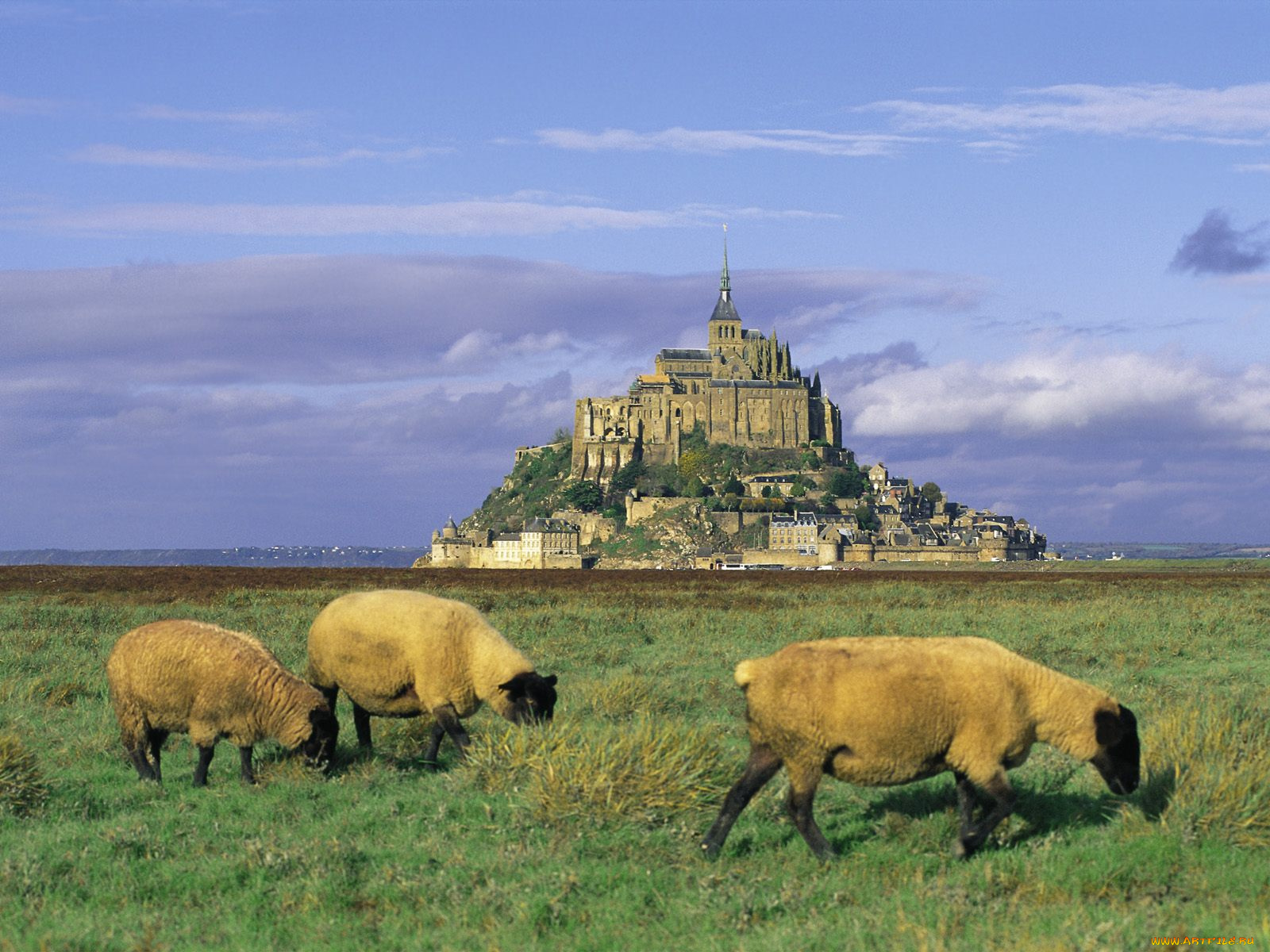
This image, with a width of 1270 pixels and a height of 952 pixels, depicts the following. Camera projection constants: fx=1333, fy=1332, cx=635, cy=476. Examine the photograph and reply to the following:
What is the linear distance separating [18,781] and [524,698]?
3819mm

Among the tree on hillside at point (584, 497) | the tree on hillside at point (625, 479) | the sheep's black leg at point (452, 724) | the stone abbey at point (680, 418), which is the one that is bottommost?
the sheep's black leg at point (452, 724)

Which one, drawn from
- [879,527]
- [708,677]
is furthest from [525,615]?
[879,527]

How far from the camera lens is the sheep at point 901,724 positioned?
8289 mm

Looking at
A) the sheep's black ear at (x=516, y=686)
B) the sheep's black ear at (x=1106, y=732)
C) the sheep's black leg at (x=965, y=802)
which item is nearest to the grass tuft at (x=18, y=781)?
the sheep's black ear at (x=516, y=686)

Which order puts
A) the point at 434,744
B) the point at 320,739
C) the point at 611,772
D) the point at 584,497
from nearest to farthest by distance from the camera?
the point at 611,772
the point at 320,739
the point at 434,744
the point at 584,497

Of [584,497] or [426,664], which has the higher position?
[584,497]

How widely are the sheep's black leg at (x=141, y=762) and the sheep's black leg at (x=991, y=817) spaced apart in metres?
6.43

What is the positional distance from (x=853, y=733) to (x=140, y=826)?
4.79 metres

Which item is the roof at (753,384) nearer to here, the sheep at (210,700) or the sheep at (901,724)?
the sheep at (210,700)

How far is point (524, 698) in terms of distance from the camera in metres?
11.0

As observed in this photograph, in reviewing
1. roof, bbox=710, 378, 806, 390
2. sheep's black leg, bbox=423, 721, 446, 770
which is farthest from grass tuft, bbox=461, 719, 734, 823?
roof, bbox=710, 378, 806, 390

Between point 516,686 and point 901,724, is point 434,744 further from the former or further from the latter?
point 901,724

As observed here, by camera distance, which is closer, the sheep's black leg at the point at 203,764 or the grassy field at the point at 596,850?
the grassy field at the point at 596,850

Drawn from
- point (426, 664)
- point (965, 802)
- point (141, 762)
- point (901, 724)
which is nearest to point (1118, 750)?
point (965, 802)
